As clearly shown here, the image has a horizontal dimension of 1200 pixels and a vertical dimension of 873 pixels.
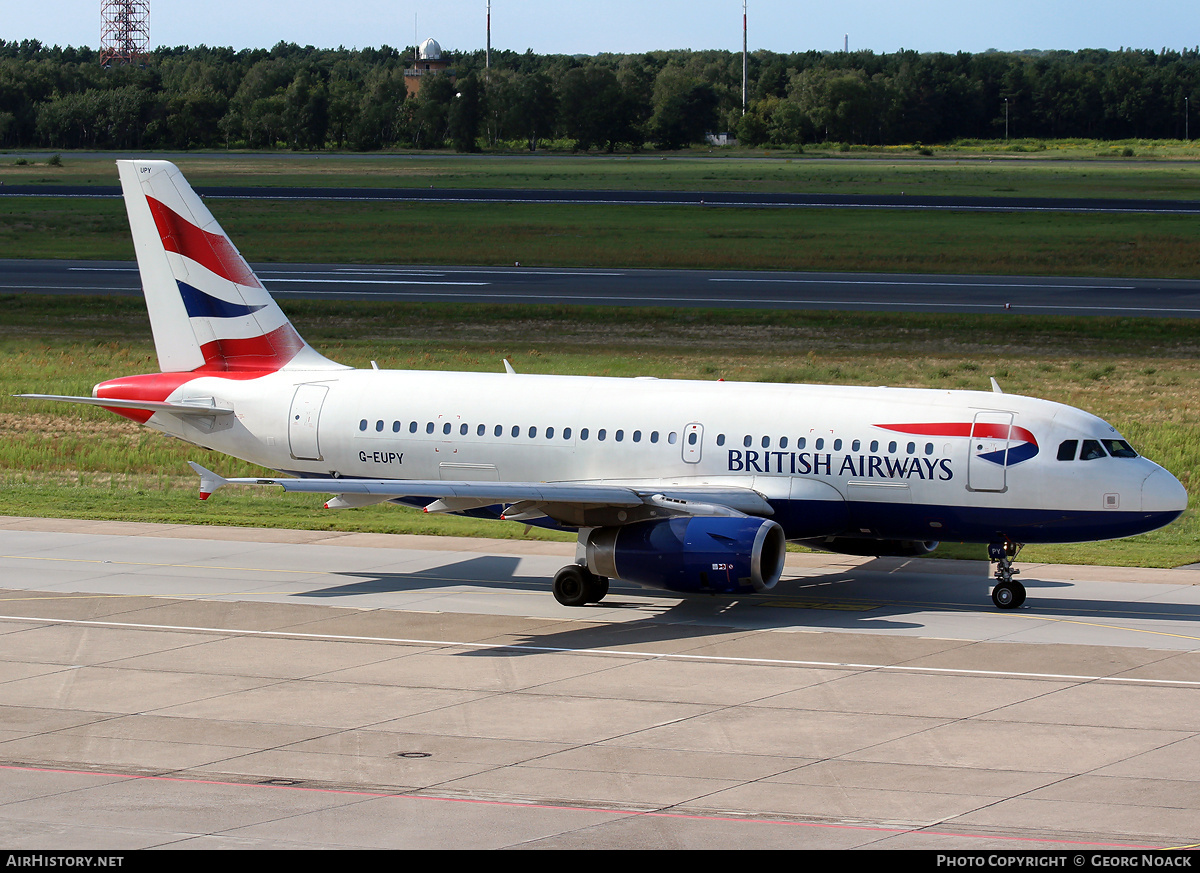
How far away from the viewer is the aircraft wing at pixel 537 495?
1106 inches

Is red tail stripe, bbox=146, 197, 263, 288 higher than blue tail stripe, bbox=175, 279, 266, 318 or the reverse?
higher

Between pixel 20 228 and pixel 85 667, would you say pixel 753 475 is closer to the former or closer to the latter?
pixel 85 667

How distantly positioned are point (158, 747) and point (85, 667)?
526 cm

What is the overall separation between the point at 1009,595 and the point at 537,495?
9.78 metres

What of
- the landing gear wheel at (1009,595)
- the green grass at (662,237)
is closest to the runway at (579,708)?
the landing gear wheel at (1009,595)

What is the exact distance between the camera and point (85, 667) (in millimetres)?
25672

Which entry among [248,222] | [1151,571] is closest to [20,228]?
[248,222]

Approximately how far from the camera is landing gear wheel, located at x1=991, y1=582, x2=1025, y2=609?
30.0m

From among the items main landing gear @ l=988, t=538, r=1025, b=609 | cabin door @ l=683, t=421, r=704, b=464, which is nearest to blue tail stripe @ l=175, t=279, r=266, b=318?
cabin door @ l=683, t=421, r=704, b=464

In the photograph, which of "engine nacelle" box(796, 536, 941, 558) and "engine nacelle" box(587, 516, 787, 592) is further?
"engine nacelle" box(796, 536, 941, 558)

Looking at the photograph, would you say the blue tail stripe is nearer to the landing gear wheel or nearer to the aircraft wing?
the aircraft wing

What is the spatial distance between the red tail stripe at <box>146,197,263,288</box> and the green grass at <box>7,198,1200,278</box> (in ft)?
185

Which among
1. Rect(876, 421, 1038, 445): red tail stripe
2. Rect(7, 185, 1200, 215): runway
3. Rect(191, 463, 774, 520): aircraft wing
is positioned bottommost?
Rect(191, 463, 774, 520): aircraft wing

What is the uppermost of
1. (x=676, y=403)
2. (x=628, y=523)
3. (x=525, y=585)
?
(x=676, y=403)
